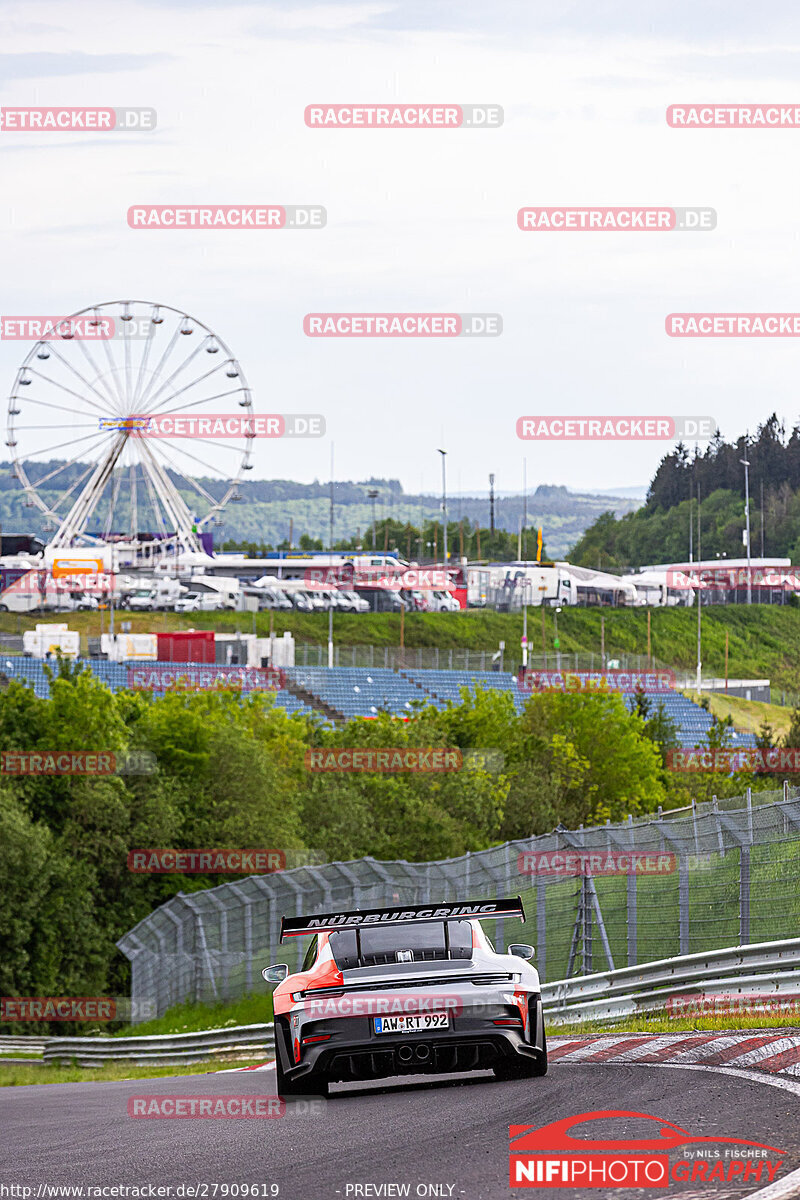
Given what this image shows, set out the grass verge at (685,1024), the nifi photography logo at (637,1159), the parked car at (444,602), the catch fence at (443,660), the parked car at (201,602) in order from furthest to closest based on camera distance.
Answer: the parked car at (444,602) < the parked car at (201,602) < the catch fence at (443,660) < the grass verge at (685,1024) < the nifi photography logo at (637,1159)

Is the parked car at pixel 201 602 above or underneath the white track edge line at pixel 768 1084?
above

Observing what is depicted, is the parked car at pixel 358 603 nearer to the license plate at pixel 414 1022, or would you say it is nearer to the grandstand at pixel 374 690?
the grandstand at pixel 374 690

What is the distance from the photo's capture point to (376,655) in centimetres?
9288

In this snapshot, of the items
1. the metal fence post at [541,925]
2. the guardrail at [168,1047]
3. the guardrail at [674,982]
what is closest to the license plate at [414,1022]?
the guardrail at [674,982]

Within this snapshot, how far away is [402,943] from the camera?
369 inches

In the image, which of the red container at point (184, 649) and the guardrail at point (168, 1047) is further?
the red container at point (184, 649)

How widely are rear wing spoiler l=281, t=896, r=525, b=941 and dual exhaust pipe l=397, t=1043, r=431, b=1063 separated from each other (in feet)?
2.93

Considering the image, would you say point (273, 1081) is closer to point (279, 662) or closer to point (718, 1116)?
point (718, 1116)

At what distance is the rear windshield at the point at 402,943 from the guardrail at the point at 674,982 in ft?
11.4

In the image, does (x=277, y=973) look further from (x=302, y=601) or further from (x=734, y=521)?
(x=734, y=521)

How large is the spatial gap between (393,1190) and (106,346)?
8600 centimetres

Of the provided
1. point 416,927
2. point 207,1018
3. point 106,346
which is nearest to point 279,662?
point 106,346

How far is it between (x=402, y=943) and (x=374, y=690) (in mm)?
67551

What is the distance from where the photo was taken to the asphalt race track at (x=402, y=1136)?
6633mm
